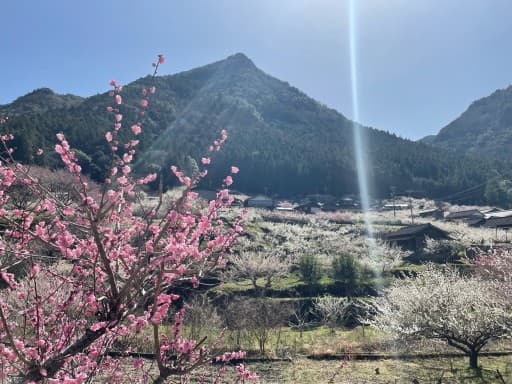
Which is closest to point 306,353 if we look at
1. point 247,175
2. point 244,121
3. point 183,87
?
point 247,175

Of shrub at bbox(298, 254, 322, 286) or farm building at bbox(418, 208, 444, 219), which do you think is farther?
farm building at bbox(418, 208, 444, 219)

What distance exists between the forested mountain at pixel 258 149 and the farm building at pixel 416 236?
96.8 ft

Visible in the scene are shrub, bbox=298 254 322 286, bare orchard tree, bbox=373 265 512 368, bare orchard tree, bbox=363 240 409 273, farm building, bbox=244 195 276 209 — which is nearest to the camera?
bare orchard tree, bbox=373 265 512 368

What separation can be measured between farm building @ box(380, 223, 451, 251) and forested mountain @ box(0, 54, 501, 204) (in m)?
29.5

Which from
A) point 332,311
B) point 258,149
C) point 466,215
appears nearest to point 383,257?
point 332,311

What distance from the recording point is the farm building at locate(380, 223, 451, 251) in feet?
128

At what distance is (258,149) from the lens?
102875 millimetres

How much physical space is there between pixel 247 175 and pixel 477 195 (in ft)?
164

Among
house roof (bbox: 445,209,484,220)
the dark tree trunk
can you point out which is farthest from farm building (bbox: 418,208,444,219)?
the dark tree trunk

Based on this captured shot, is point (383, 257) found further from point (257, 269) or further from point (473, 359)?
point (473, 359)

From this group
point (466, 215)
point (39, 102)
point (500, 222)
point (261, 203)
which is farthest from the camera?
point (39, 102)

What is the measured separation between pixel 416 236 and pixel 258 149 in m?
66.4

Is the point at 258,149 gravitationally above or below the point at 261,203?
above

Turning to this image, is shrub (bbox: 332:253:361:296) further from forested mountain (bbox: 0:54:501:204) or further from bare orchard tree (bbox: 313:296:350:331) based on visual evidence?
forested mountain (bbox: 0:54:501:204)
